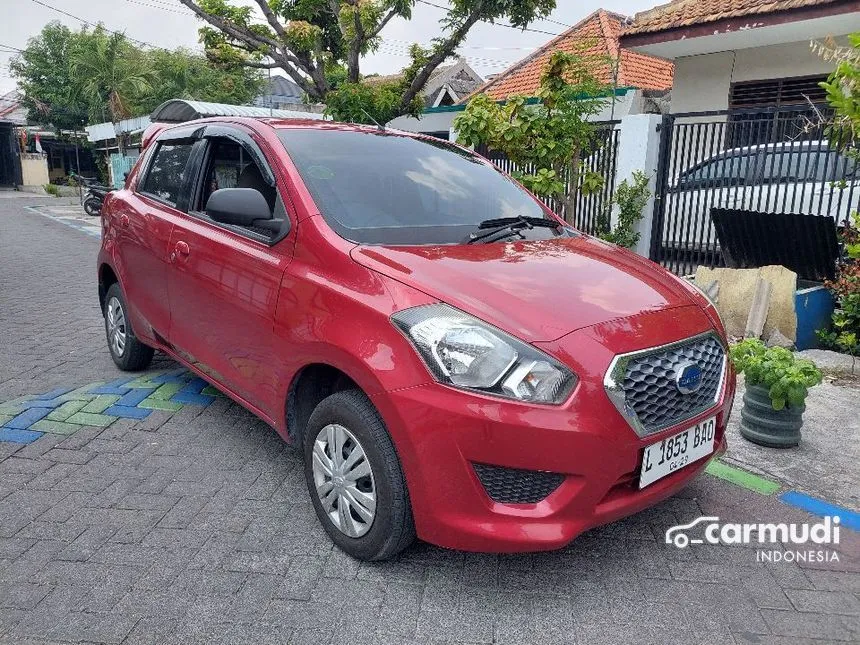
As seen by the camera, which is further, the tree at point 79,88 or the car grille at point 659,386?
the tree at point 79,88

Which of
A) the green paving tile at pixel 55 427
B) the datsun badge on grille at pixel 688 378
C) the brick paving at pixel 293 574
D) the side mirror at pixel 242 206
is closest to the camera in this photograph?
the brick paving at pixel 293 574

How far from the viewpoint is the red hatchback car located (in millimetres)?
2148

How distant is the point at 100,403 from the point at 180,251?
4.29ft

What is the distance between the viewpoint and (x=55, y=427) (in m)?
3.79

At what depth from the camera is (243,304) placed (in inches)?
119

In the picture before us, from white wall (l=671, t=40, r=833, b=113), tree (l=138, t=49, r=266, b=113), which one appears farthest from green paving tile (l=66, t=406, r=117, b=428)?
tree (l=138, t=49, r=266, b=113)

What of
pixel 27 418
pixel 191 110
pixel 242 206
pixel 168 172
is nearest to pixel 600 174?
pixel 168 172

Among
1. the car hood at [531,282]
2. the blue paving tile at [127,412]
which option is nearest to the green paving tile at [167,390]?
the blue paving tile at [127,412]

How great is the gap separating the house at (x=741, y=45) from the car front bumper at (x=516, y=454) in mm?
8493

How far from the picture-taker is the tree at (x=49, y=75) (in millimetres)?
34156

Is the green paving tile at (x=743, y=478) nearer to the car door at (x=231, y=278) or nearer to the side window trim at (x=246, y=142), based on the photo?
the car door at (x=231, y=278)

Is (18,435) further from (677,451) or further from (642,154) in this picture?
(642,154)

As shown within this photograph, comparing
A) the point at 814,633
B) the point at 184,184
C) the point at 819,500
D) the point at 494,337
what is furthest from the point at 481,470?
the point at 184,184

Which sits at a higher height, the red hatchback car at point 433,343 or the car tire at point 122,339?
the red hatchback car at point 433,343
